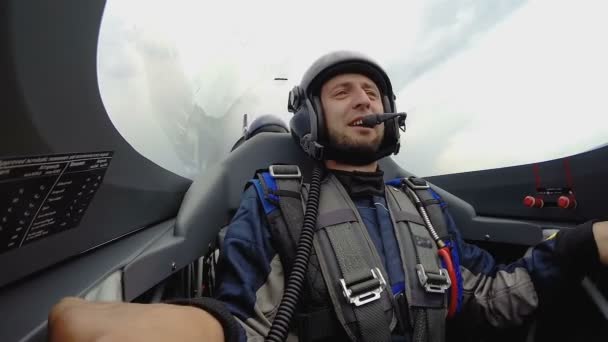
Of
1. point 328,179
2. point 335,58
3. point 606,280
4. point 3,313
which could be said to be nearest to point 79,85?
point 3,313

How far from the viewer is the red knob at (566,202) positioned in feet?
3.79

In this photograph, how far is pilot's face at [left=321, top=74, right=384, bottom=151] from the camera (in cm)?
112

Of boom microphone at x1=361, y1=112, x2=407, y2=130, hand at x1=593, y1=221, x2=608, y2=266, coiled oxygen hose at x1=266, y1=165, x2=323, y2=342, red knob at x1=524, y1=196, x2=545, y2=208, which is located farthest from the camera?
red knob at x1=524, y1=196, x2=545, y2=208

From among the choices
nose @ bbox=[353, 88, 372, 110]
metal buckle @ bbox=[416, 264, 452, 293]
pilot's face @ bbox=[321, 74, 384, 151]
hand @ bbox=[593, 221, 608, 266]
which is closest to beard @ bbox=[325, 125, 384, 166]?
pilot's face @ bbox=[321, 74, 384, 151]

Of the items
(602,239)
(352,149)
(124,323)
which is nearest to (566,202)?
(602,239)

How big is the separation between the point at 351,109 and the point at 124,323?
3.23 ft

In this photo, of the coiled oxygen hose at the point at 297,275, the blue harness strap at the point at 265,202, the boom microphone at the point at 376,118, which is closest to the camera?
the coiled oxygen hose at the point at 297,275

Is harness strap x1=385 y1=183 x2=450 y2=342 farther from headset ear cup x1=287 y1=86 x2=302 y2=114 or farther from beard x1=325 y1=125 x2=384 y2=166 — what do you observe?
headset ear cup x1=287 y1=86 x2=302 y2=114

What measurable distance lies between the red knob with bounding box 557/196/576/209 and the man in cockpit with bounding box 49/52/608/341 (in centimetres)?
37

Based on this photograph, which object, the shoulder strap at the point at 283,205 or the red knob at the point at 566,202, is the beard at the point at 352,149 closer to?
the shoulder strap at the point at 283,205

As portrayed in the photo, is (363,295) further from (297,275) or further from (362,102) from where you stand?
(362,102)

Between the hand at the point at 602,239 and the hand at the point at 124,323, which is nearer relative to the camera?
the hand at the point at 124,323

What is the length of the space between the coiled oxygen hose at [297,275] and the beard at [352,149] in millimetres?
212

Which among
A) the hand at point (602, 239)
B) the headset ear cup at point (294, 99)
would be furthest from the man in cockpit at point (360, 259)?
the headset ear cup at point (294, 99)
